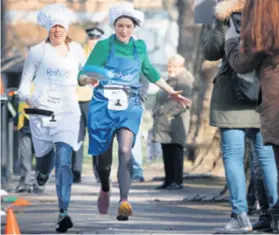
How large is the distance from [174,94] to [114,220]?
125 cm

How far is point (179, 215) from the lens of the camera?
43.0 feet

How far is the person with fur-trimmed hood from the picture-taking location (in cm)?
1105

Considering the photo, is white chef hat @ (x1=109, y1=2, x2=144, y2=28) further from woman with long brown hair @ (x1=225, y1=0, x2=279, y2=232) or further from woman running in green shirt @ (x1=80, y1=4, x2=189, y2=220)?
woman with long brown hair @ (x1=225, y1=0, x2=279, y2=232)

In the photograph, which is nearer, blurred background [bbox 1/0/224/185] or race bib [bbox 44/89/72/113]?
race bib [bbox 44/89/72/113]

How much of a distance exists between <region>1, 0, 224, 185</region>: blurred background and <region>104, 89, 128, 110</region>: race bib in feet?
3.12

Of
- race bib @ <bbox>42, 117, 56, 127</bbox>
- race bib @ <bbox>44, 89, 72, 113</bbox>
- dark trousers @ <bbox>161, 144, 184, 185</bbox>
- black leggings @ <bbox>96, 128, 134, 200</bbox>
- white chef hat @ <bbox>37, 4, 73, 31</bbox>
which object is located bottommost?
dark trousers @ <bbox>161, 144, 184, 185</bbox>

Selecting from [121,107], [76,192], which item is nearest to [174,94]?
[121,107]

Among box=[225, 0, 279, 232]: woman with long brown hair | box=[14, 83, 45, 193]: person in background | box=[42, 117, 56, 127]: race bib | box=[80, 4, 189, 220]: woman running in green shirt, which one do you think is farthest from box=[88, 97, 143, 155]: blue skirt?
box=[14, 83, 45, 193]: person in background

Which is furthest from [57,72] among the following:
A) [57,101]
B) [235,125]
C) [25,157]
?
[25,157]

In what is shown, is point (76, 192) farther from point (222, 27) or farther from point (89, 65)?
point (222, 27)

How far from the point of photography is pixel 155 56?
35.1 metres

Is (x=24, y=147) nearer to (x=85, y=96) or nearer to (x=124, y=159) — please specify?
(x=85, y=96)

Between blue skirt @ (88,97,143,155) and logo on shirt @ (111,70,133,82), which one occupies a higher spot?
logo on shirt @ (111,70,133,82)

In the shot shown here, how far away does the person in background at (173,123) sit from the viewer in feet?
57.8
